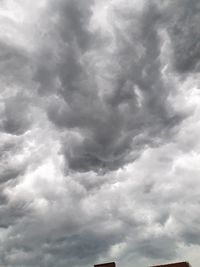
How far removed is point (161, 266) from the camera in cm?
18312

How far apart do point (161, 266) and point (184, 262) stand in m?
4.13

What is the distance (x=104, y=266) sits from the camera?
612ft

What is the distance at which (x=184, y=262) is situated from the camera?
183 meters

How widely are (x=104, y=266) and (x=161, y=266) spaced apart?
10633 millimetres

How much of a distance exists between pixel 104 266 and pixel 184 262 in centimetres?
1459
